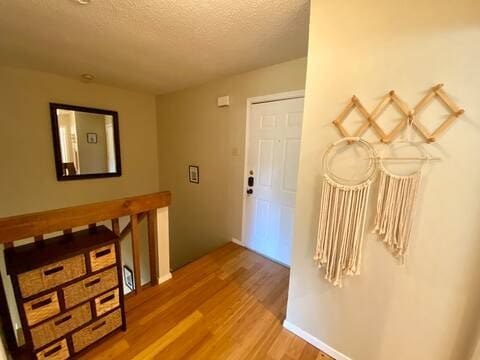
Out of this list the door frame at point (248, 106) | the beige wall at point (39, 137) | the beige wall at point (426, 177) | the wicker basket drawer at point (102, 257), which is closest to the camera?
the beige wall at point (426, 177)

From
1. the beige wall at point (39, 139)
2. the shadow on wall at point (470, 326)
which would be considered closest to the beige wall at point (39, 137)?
the beige wall at point (39, 139)

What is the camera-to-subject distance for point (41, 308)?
1126 millimetres

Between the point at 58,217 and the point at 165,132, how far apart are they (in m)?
2.63

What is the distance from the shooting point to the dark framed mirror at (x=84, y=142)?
8.93ft

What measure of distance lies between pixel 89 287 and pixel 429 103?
6.94ft

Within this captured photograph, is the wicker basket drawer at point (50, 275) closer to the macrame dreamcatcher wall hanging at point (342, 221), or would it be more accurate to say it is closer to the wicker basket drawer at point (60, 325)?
the wicker basket drawer at point (60, 325)

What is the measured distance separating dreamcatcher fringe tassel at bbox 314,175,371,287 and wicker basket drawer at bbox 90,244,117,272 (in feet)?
4.34

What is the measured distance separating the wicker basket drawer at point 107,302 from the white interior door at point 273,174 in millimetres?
1610

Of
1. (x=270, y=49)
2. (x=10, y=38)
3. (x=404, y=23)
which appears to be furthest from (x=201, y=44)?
(x=10, y=38)

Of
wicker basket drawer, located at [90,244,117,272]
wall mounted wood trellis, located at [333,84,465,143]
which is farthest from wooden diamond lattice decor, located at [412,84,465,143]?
wicker basket drawer, located at [90,244,117,272]

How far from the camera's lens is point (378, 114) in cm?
105

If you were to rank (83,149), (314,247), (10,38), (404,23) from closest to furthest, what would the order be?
(404,23), (314,247), (10,38), (83,149)

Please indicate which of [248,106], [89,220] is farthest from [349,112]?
[89,220]

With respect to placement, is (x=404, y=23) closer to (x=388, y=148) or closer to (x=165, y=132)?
(x=388, y=148)
